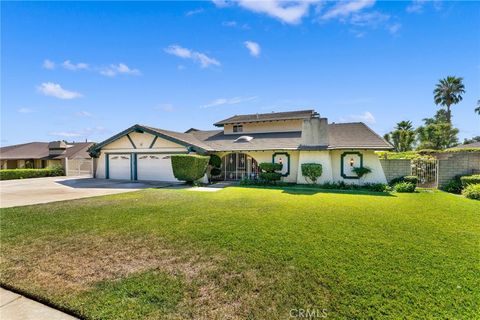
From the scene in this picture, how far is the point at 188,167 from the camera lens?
1691 centimetres

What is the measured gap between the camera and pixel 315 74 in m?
17.6

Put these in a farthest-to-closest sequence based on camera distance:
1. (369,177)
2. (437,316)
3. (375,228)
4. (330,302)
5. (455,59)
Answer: (369,177)
(455,59)
(375,228)
(330,302)
(437,316)

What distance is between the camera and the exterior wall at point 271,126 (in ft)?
71.3

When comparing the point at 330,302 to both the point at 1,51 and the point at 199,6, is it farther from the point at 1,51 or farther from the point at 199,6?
the point at 199,6

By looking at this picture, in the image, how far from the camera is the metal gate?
15.6m

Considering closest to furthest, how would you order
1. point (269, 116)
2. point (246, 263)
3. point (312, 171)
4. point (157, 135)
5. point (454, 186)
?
point (246, 263) < point (454, 186) < point (312, 171) < point (157, 135) < point (269, 116)

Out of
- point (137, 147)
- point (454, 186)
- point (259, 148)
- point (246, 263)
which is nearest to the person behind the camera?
point (246, 263)

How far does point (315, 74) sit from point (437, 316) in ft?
56.6

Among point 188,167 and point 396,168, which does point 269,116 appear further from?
point 396,168

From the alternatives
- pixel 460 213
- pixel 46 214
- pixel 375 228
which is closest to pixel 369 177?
pixel 460 213

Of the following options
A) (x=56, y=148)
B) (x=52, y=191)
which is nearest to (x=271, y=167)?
(x=52, y=191)

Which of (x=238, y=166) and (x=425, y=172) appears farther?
(x=238, y=166)

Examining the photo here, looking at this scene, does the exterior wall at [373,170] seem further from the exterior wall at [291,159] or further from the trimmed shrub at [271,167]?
the trimmed shrub at [271,167]

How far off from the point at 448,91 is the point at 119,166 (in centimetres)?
5564
